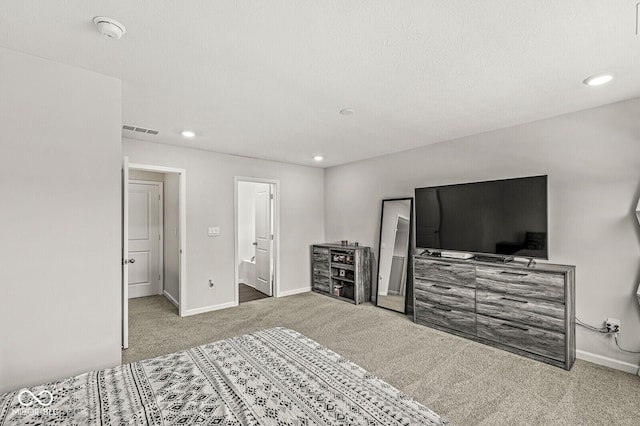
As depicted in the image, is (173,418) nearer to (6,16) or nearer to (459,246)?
(6,16)

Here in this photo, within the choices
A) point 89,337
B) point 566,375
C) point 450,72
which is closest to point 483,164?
point 450,72

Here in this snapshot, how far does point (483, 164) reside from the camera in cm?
386

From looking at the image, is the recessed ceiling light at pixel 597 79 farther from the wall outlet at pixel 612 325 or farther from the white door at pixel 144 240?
the white door at pixel 144 240

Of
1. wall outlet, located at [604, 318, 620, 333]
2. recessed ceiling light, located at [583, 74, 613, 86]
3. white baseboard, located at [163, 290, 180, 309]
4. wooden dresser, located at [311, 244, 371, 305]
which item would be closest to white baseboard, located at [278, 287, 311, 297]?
wooden dresser, located at [311, 244, 371, 305]

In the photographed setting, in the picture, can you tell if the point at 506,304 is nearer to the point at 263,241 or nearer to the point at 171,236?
the point at 263,241

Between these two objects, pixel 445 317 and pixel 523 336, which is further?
pixel 445 317

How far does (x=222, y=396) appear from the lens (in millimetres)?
1425

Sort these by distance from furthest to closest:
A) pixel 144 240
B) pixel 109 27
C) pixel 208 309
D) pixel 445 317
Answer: pixel 144 240 < pixel 208 309 < pixel 445 317 < pixel 109 27

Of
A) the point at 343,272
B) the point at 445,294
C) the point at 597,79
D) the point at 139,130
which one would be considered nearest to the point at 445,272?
the point at 445,294

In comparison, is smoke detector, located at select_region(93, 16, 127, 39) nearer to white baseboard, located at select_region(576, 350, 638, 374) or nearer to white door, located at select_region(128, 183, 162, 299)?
white door, located at select_region(128, 183, 162, 299)

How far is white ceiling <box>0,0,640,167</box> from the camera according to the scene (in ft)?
5.32

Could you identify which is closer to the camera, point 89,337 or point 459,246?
point 89,337

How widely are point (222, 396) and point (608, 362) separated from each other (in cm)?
352

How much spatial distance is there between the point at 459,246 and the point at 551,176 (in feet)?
3.99
